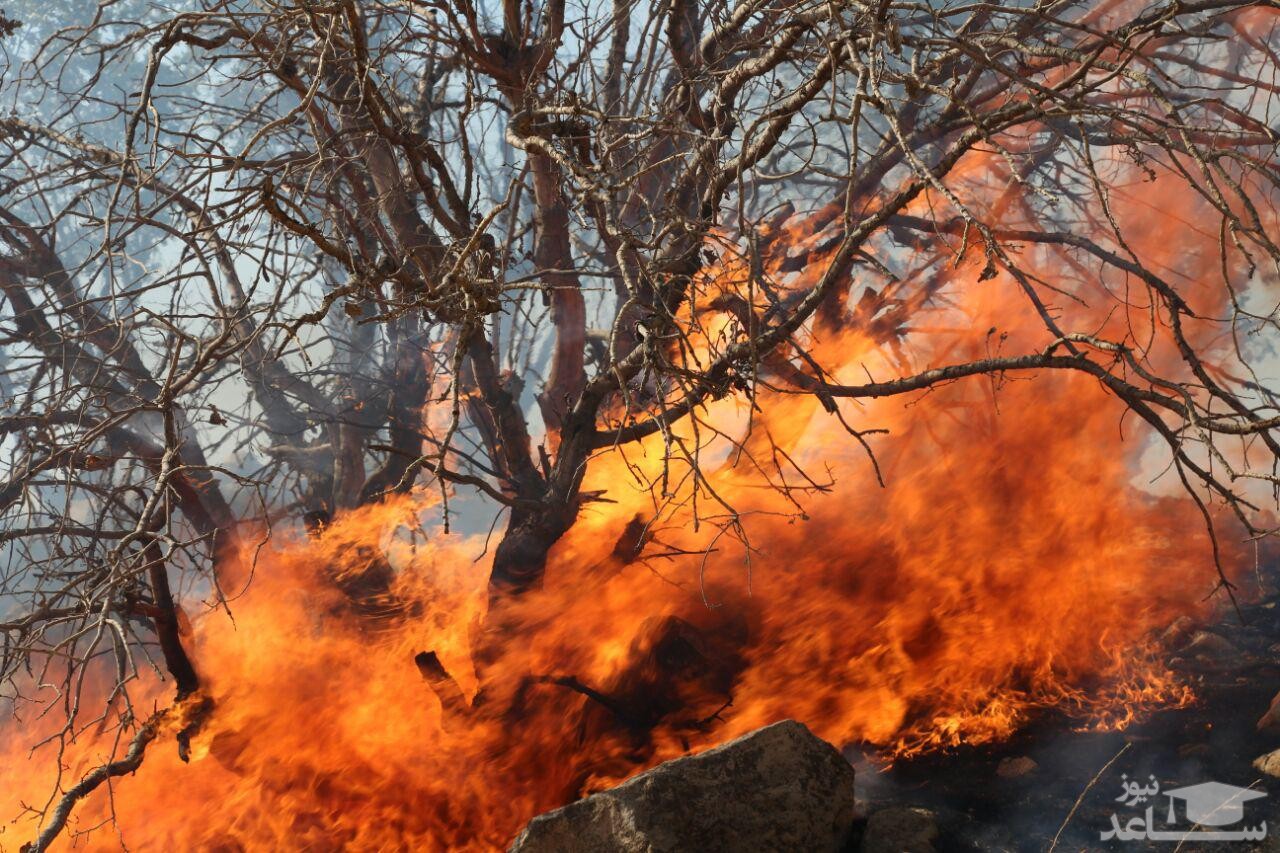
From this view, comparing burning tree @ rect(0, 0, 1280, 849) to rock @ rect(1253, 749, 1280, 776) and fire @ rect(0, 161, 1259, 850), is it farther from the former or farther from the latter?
rock @ rect(1253, 749, 1280, 776)

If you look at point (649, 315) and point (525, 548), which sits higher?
point (649, 315)

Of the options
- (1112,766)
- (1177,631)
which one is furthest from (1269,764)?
(1177,631)

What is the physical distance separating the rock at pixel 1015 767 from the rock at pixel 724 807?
0.94 meters

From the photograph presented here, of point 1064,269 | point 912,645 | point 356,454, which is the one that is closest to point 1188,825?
point 912,645

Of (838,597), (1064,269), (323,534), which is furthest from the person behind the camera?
(323,534)

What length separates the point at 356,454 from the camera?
28.5 feet

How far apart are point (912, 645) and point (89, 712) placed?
21.0 ft

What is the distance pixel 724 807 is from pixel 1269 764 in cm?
259

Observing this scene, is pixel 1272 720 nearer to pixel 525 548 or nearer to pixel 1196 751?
pixel 1196 751

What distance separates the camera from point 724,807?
4340 mm

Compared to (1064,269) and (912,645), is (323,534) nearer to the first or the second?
(912,645)

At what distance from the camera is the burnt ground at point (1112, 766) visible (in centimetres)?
461

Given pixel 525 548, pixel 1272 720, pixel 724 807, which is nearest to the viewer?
pixel 724 807

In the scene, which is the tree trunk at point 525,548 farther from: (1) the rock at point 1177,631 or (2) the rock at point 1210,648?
(2) the rock at point 1210,648
